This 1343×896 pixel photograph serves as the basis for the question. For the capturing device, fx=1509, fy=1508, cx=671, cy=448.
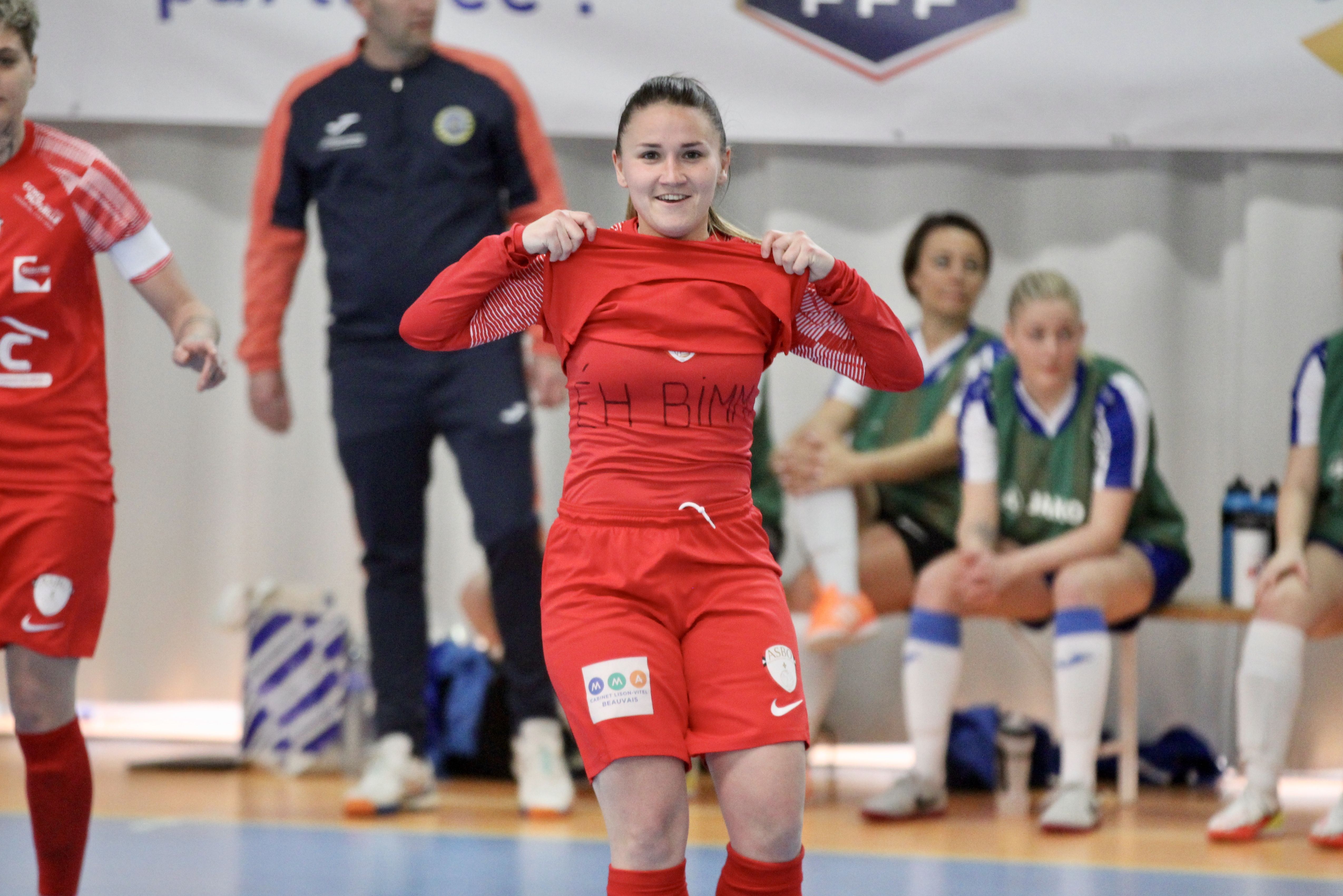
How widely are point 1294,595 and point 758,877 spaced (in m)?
2.42

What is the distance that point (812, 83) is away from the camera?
4621 mm

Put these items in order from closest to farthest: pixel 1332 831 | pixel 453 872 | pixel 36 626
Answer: pixel 36 626, pixel 453 872, pixel 1332 831

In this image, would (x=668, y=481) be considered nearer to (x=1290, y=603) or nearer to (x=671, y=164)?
(x=671, y=164)

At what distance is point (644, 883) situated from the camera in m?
1.99

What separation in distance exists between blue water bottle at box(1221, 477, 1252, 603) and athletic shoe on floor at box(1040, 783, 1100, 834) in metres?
0.86

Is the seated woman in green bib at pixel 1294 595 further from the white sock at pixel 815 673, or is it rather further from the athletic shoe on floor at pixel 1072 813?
the white sock at pixel 815 673

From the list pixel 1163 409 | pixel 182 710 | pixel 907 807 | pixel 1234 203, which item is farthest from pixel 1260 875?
pixel 182 710

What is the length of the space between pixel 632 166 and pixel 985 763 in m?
2.96

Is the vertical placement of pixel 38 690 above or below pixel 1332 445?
below

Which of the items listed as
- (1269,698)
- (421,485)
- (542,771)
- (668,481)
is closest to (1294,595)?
(1269,698)

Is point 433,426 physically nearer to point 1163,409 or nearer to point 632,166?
point 632,166

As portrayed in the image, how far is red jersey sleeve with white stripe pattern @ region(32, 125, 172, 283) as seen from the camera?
8.70ft

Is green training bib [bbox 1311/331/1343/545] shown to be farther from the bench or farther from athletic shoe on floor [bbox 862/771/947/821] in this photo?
athletic shoe on floor [bbox 862/771/947/821]

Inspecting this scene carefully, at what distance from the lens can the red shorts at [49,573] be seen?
8.23 feet
